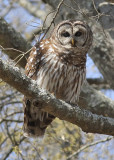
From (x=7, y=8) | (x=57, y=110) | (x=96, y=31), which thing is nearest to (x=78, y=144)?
(x=96, y=31)

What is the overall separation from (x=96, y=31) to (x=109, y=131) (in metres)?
2.54

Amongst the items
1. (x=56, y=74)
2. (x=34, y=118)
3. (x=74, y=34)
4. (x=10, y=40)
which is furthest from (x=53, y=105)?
(x=10, y=40)

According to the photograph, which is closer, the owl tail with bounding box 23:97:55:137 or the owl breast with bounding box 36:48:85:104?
the owl breast with bounding box 36:48:85:104

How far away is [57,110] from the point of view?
358 cm

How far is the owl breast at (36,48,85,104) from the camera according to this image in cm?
461

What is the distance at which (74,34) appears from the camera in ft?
16.8

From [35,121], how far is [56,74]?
0.96 m

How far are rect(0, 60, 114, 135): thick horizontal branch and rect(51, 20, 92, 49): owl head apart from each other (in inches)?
62.5

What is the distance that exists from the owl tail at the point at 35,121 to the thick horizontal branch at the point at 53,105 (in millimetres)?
1365

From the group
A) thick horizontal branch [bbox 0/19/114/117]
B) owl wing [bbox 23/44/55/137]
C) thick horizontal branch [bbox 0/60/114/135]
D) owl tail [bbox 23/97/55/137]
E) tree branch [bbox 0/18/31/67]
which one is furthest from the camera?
thick horizontal branch [bbox 0/19/114/117]

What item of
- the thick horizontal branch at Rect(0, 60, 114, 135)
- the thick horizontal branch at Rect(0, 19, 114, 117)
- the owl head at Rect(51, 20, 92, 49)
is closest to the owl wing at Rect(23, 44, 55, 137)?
the owl head at Rect(51, 20, 92, 49)

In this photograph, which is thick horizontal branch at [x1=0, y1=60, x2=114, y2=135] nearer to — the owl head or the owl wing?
the owl wing

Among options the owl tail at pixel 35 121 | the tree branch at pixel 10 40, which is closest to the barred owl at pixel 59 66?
the owl tail at pixel 35 121

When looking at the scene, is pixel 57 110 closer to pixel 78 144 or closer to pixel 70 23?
pixel 70 23
